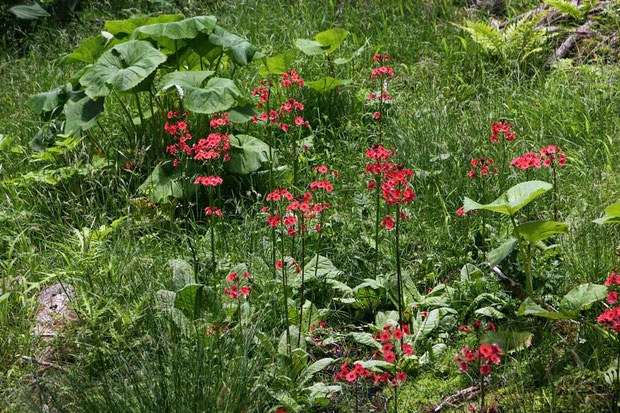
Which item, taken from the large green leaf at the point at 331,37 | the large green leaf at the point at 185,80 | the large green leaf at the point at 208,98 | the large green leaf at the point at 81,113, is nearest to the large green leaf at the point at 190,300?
the large green leaf at the point at 208,98

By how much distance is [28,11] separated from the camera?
25.7 ft

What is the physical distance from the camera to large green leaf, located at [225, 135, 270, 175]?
4.44m

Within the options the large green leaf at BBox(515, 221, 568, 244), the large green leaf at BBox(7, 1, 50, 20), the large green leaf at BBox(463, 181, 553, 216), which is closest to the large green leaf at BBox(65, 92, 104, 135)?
the large green leaf at BBox(463, 181, 553, 216)

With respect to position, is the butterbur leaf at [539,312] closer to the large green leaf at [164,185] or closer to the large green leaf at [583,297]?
the large green leaf at [583,297]

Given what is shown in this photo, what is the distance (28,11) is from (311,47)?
4173mm

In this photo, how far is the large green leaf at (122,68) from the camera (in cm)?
420

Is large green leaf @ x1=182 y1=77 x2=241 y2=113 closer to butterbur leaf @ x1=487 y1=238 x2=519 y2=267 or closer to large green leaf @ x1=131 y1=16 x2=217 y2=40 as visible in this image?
large green leaf @ x1=131 y1=16 x2=217 y2=40

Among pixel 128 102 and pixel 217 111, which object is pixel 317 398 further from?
pixel 128 102

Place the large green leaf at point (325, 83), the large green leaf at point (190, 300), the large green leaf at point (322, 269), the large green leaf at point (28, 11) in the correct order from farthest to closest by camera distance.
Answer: the large green leaf at point (28, 11) < the large green leaf at point (325, 83) < the large green leaf at point (322, 269) < the large green leaf at point (190, 300)

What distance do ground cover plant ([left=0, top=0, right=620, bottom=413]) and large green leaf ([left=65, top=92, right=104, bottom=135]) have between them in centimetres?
2

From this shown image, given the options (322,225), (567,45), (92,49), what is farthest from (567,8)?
(92,49)

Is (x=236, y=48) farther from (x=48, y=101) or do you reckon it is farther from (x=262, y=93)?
(x=48, y=101)

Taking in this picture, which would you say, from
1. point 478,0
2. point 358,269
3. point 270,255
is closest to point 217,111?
point 270,255

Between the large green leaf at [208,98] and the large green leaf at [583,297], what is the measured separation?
2212 millimetres
